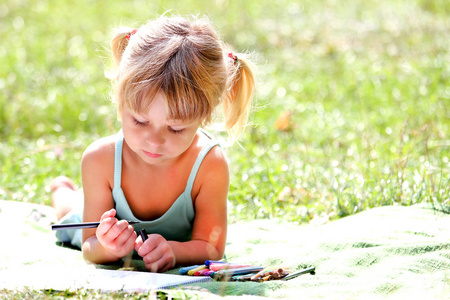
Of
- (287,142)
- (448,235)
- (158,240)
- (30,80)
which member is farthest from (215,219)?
(30,80)

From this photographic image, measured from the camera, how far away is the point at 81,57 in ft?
23.6

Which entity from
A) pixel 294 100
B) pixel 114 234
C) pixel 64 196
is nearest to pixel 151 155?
pixel 114 234

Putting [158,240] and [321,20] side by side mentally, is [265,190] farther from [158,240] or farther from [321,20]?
[321,20]

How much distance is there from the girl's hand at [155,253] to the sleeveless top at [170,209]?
318 millimetres

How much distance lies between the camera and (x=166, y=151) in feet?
9.02

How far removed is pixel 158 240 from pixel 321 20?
6.75 m

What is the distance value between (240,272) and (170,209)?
0.59 m

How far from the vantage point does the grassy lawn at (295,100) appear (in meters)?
4.20

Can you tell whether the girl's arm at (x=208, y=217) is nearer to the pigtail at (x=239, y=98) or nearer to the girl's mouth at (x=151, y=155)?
the pigtail at (x=239, y=98)

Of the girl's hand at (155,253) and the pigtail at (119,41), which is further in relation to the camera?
the pigtail at (119,41)

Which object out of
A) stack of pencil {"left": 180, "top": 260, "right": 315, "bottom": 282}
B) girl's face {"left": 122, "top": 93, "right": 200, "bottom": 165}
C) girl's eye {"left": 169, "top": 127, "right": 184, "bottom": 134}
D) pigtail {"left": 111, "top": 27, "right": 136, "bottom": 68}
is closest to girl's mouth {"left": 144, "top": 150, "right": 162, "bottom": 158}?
girl's face {"left": 122, "top": 93, "right": 200, "bottom": 165}

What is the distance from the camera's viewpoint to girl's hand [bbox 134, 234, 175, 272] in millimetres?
2742

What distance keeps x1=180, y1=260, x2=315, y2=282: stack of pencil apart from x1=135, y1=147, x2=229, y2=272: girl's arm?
18cm

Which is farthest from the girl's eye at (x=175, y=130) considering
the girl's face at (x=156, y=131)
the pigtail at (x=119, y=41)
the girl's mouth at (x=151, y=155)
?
the pigtail at (x=119, y=41)
